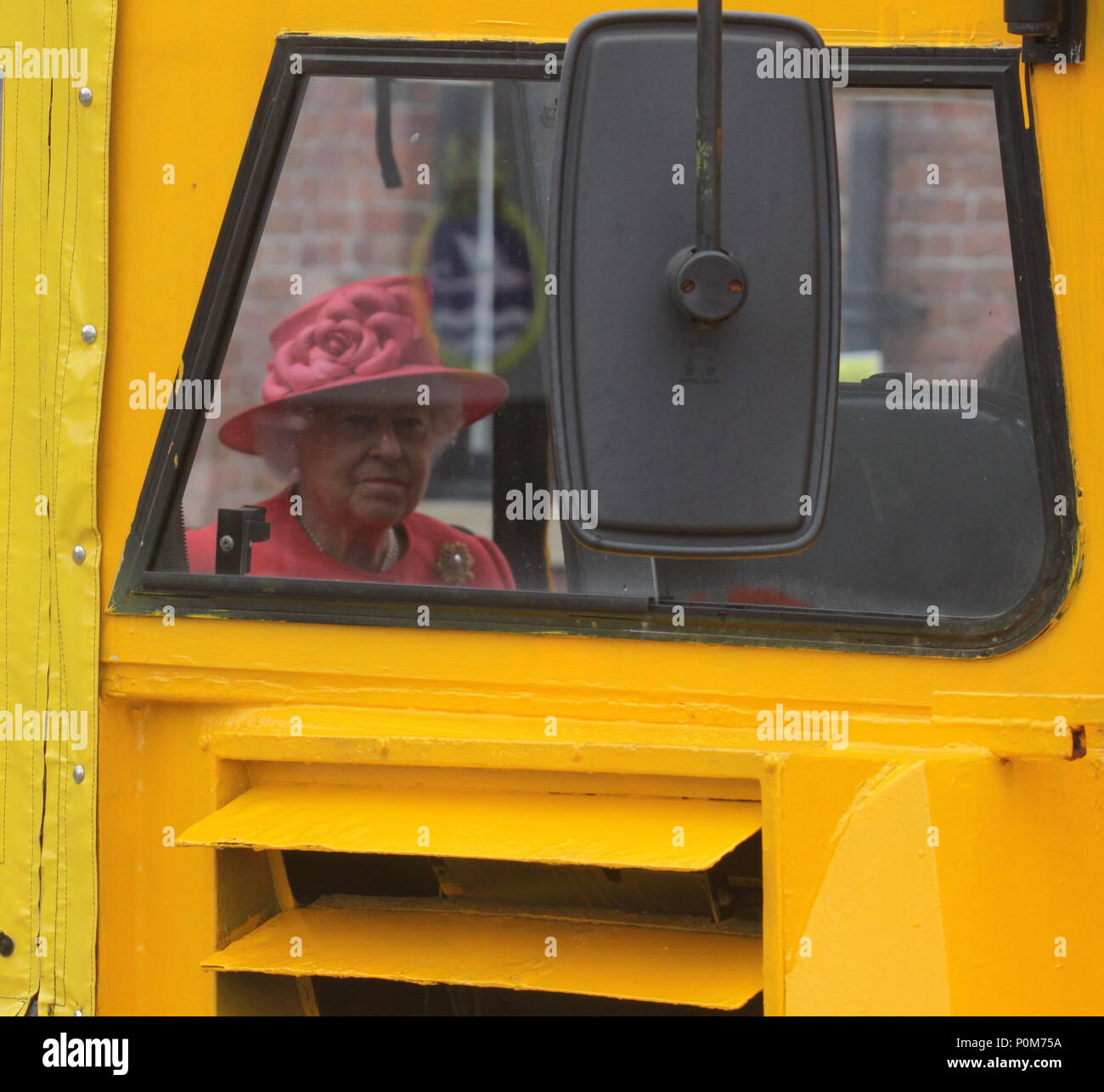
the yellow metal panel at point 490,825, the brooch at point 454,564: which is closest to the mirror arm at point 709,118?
the brooch at point 454,564

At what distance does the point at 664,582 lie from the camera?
5.10 feet

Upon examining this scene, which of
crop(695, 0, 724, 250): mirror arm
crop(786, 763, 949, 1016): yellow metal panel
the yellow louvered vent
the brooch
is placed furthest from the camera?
the brooch

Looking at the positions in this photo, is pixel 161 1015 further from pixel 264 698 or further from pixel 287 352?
pixel 287 352

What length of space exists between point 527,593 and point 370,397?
29 centimetres

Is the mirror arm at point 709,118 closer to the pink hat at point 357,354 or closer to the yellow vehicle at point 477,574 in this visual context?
the yellow vehicle at point 477,574

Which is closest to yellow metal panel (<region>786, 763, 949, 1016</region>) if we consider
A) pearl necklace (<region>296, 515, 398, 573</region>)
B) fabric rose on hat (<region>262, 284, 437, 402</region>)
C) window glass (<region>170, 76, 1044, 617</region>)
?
window glass (<region>170, 76, 1044, 617</region>)

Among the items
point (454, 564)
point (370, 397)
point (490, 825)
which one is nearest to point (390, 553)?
point (454, 564)

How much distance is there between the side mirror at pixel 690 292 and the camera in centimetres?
120

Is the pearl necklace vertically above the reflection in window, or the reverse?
the reflection in window

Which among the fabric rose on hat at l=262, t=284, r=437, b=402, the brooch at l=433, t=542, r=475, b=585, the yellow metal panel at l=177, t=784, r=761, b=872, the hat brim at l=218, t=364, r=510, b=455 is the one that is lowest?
the yellow metal panel at l=177, t=784, r=761, b=872

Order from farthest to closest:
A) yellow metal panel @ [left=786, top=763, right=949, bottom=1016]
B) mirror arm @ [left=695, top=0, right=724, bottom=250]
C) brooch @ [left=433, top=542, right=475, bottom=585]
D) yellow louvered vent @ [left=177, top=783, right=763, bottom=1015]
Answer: brooch @ [left=433, top=542, right=475, bottom=585] < yellow louvered vent @ [left=177, top=783, right=763, bottom=1015] < yellow metal panel @ [left=786, top=763, right=949, bottom=1016] < mirror arm @ [left=695, top=0, right=724, bottom=250]

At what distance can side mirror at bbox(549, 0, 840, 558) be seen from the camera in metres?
1.20

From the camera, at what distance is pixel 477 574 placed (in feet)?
5.18

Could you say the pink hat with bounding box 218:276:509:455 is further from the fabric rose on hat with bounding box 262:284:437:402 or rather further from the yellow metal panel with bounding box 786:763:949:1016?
the yellow metal panel with bounding box 786:763:949:1016
